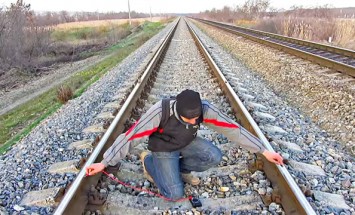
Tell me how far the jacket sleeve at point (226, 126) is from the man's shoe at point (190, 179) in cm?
55

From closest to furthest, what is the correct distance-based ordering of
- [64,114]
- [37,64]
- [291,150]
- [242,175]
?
[242,175] → [291,150] → [64,114] → [37,64]

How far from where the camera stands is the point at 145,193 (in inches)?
131

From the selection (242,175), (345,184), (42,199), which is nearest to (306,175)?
(345,184)

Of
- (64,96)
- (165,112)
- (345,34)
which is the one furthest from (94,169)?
(345,34)

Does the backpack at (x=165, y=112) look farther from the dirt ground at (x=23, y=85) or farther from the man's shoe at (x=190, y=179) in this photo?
the dirt ground at (x=23, y=85)

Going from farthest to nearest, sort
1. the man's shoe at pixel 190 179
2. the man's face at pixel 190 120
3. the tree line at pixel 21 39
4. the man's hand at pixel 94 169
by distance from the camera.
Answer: the tree line at pixel 21 39 → the man's shoe at pixel 190 179 → the man's hand at pixel 94 169 → the man's face at pixel 190 120

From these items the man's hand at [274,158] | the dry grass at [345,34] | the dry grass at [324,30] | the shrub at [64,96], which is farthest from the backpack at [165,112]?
the dry grass at [345,34]

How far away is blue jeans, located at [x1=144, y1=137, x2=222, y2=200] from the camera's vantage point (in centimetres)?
324

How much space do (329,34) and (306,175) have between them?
654 inches

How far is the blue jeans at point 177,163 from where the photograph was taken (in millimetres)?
3242

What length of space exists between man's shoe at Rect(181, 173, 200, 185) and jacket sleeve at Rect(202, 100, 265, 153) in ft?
1.79

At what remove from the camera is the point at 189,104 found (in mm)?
2746

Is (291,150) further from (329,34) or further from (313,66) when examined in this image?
(329,34)

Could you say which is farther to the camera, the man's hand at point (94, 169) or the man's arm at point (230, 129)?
the man's arm at point (230, 129)
